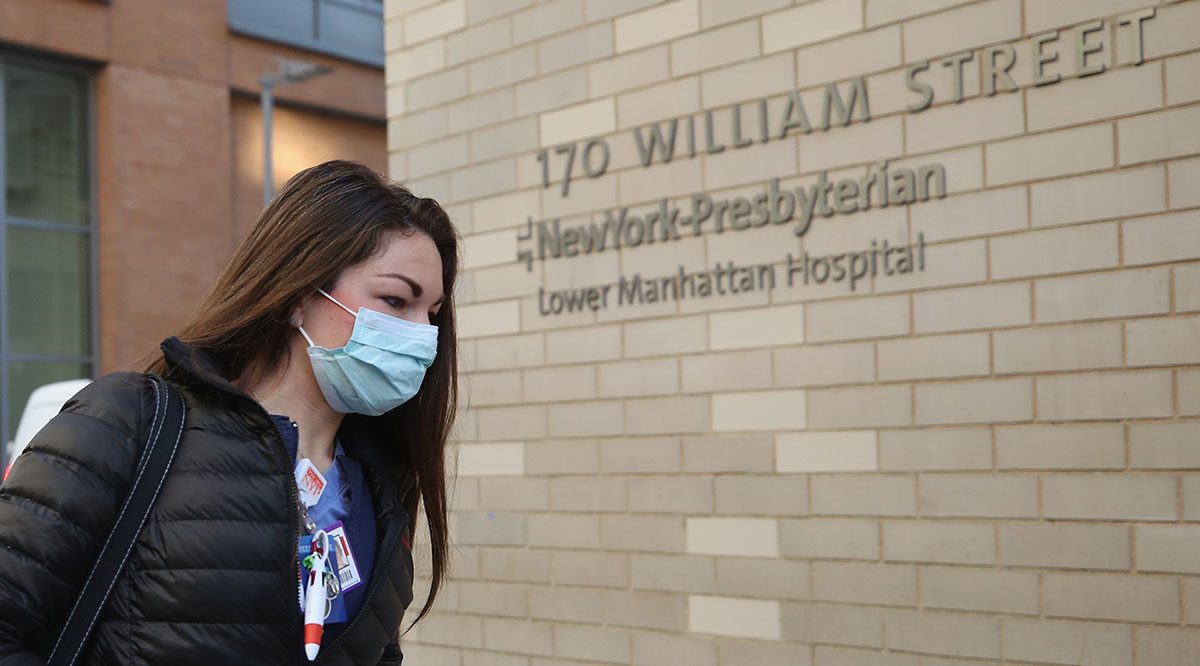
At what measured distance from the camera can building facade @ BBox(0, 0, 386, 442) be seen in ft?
55.4

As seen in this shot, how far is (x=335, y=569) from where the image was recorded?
2.53 m

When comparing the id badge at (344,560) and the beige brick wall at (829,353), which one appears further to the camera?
the beige brick wall at (829,353)

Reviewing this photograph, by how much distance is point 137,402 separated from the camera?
91.6 inches

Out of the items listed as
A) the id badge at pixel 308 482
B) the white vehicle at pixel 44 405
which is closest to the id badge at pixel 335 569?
the id badge at pixel 308 482

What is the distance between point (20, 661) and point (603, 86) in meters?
4.77

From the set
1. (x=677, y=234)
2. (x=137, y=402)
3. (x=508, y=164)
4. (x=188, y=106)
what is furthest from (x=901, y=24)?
(x=188, y=106)

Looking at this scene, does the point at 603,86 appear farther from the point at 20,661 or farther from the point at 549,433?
the point at 20,661

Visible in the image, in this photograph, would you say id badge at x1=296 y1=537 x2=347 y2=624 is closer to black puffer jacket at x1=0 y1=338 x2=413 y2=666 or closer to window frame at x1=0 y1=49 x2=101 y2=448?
black puffer jacket at x1=0 y1=338 x2=413 y2=666

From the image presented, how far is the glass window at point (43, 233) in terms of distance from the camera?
16.9m

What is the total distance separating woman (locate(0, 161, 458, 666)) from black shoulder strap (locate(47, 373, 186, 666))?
20mm

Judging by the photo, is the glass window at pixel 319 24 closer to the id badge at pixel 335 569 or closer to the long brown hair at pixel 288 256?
the long brown hair at pixel 288 256

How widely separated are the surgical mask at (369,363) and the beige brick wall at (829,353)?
2819mm

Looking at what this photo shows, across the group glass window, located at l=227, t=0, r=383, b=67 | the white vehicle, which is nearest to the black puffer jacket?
the white vehicle

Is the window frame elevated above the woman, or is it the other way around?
the window frame
